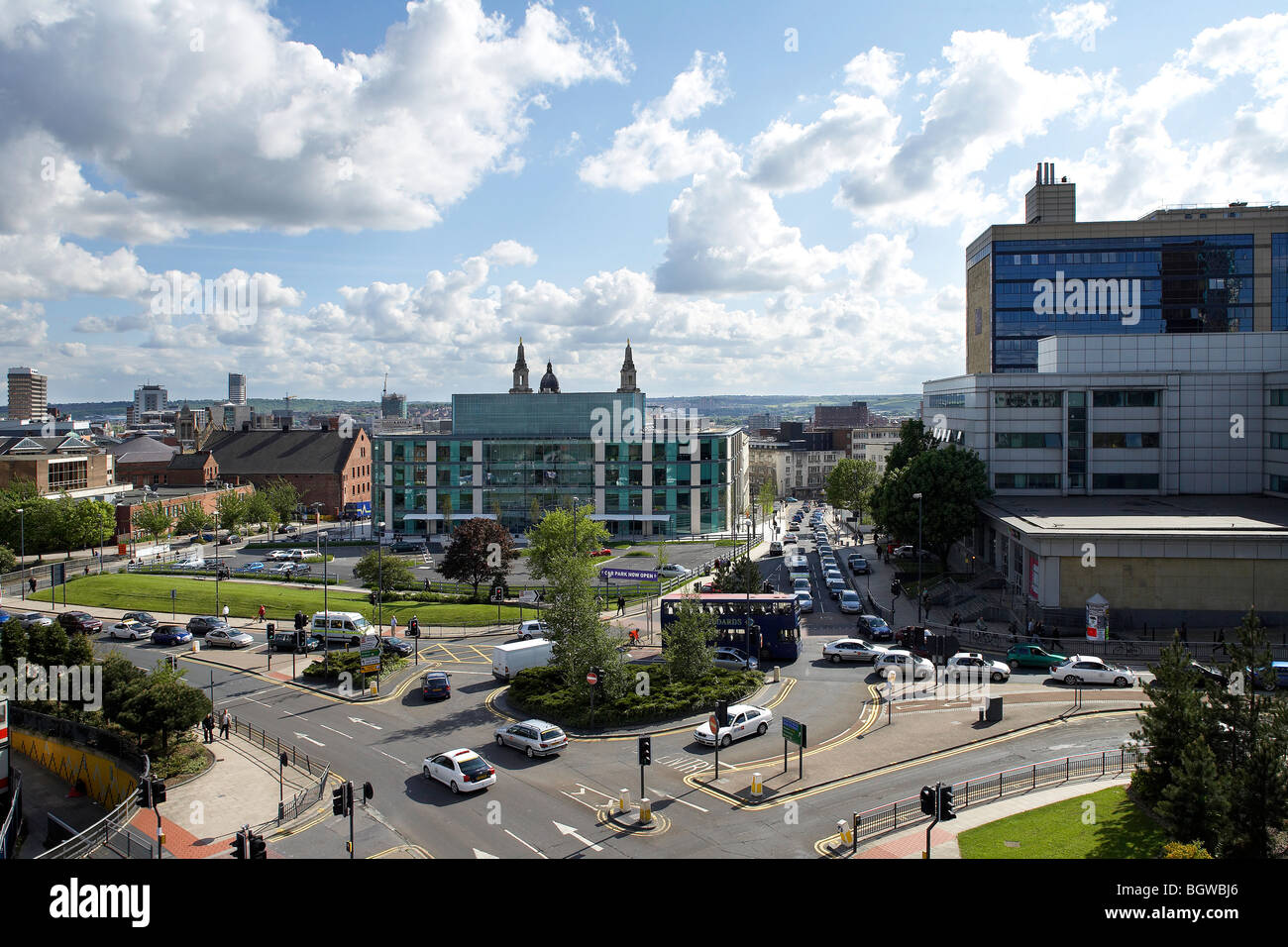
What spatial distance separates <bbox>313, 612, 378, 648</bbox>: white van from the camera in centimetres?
4734

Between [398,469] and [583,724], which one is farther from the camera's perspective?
[398,469]

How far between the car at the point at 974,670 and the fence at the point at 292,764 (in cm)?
2637

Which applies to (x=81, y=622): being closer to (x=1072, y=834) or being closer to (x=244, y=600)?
(x=244, y=600)

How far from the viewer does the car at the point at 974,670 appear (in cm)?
3825

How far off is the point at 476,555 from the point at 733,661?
26201mm

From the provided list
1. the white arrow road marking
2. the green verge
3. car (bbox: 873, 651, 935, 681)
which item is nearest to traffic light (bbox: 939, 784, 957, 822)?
the white arrow road marking

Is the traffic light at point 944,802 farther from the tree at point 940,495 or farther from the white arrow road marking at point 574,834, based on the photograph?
the tree at point 940,495

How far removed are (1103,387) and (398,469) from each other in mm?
73340

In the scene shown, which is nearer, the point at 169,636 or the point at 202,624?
the point at 169,636

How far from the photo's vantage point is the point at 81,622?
2007 inches

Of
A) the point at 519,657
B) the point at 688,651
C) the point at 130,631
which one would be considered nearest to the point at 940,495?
the point at 688,651

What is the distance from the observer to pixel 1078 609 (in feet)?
153
